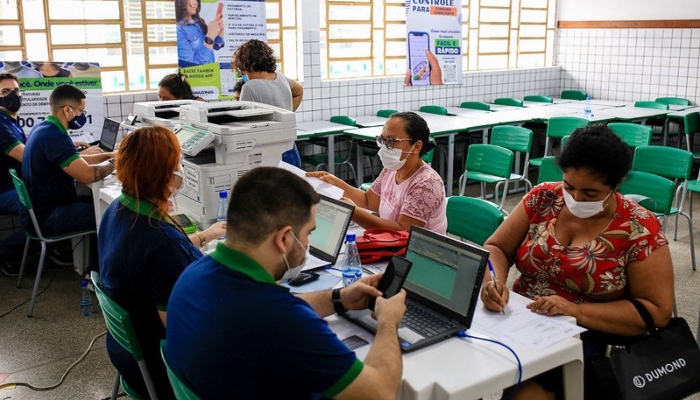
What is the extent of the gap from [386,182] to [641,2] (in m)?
6.72

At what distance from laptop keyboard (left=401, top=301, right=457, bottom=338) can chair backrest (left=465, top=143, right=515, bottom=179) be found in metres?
3.18

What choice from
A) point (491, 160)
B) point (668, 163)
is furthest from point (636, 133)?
point (491, 160)

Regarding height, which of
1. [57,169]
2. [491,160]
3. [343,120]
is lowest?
[491,160]

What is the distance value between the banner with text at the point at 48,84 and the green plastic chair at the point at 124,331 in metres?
3.37

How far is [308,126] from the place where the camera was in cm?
645

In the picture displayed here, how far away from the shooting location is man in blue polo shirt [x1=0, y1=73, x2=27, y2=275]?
4414 millimetres

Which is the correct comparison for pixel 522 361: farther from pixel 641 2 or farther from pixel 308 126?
pixel 641 2

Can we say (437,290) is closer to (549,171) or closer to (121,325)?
(121,325)

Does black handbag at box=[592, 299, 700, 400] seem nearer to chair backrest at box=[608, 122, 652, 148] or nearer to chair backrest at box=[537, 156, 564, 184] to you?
chair backrest at box=[537, 156, 564, 184]

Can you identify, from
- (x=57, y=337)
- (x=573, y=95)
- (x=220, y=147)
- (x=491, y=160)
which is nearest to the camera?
(x=220, y=147)

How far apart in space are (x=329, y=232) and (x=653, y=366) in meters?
1.25

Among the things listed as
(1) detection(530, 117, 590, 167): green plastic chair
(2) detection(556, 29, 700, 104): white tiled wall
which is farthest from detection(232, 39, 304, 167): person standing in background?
(2) detection(556, 29, 700, 104): white tiled wall

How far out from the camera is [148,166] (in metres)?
2.24

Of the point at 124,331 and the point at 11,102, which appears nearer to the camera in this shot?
the point at 124,331
